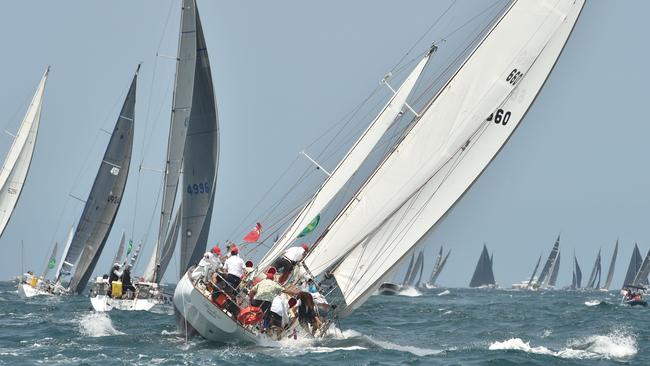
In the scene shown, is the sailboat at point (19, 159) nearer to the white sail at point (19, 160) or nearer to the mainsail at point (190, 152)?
the white sail at point (19, 160)

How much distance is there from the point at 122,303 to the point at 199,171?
18.4 ft

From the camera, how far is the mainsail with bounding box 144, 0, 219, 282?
42.2 meters

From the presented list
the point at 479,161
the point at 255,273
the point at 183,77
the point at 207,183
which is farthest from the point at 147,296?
the point at 479,161

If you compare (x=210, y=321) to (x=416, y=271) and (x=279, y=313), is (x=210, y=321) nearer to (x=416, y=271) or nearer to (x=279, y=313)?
(x=279, y=313)

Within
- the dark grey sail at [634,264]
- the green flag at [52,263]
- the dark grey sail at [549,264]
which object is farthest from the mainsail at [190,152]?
the dark grey sail at [549,264]

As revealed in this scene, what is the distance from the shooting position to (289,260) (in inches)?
1059

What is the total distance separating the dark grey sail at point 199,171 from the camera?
42125 millimetres

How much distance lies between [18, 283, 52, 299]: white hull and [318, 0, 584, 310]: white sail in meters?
29.1

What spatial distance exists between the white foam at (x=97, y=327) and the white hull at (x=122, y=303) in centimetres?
560

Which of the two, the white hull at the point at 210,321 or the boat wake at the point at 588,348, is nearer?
the white hull at the point at 210,321

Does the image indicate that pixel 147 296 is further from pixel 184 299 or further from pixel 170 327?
pixel 184 299

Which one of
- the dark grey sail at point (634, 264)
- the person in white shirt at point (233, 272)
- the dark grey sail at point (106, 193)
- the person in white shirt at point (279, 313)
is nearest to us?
the person in white shirt at point (279, 313)

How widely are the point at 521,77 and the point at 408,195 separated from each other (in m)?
3.72

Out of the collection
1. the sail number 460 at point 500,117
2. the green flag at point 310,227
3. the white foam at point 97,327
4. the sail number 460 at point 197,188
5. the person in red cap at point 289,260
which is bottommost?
the white foam at point 97,327
